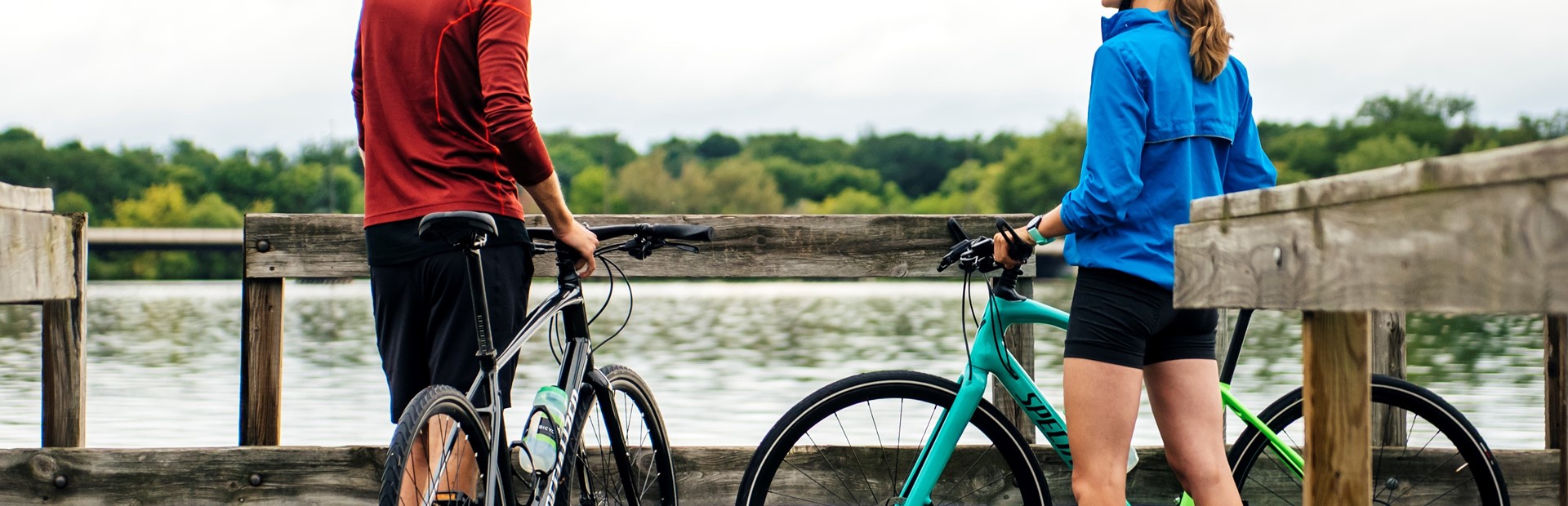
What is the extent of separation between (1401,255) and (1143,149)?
1.10m

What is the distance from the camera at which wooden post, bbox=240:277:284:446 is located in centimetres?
361

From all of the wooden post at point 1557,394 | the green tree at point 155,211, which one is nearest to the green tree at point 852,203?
the green tree at point 155,211

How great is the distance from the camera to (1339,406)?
5.70 ft

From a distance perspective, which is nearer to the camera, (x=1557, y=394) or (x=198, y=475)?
(x=198, y=475)

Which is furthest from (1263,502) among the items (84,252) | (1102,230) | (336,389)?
(336,389)

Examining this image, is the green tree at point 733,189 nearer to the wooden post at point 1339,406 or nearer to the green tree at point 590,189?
the green tree at point 590,189

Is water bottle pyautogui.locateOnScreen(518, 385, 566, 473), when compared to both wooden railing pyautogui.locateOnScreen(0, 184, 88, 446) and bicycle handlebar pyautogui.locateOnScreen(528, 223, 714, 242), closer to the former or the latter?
bicycle handlebar pyautogui.locateOnScreen(528, 223, 714, 242)

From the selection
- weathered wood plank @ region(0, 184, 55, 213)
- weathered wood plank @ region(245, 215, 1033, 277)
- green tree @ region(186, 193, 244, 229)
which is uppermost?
weathered wood plank @ region(0, 184, 55, 213)

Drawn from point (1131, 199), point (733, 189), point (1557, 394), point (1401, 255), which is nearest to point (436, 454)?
point (1131, 199)

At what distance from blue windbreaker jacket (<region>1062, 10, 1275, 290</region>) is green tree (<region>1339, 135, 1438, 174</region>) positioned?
95608mm

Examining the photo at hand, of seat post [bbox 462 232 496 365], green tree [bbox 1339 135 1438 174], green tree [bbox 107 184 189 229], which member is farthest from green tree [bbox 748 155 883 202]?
seat post [bbox 462 232 496 365]

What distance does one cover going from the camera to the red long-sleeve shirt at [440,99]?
264 cm

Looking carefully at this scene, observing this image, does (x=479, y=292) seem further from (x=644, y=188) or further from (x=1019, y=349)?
(x=644, y=188)

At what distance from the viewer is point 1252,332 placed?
72.1ft
